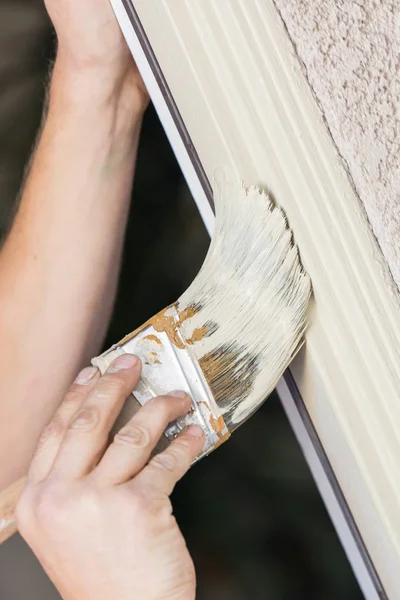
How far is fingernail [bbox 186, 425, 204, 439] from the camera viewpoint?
1.92ft

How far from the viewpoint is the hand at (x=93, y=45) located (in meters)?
0.77

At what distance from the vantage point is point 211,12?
513mm

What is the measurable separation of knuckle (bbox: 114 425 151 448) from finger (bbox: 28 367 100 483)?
63mm

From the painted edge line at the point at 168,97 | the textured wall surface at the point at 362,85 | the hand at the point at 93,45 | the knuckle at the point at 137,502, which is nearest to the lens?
the textured wall surface at the point at 362,85

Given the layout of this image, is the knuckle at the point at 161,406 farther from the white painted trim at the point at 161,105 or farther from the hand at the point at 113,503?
the white painted trim at the point at 161,105

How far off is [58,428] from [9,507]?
0.34 feet

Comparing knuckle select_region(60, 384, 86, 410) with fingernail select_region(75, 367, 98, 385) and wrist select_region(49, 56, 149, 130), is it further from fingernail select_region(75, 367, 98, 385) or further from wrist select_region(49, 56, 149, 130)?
wrist select_region(49, 56, 149, 130)

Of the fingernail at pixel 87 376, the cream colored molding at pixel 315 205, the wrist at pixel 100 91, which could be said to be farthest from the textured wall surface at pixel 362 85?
the wrist at pixel 100 91

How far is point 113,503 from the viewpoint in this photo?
538mm

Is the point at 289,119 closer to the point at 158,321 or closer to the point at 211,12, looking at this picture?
the point at 211,12

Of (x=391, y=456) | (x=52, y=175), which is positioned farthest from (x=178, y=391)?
(x=52, y=175)

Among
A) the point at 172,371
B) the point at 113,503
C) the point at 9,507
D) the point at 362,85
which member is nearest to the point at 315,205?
the point at 362,85

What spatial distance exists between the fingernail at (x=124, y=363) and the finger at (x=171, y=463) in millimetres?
91

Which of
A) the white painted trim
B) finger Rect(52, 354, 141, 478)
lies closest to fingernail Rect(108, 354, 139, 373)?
finger Rect(52, 354, 141, 478)
